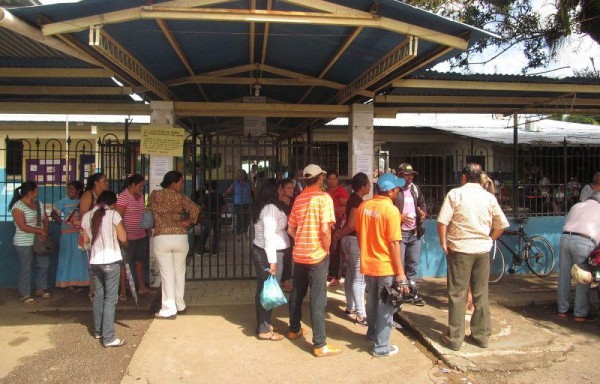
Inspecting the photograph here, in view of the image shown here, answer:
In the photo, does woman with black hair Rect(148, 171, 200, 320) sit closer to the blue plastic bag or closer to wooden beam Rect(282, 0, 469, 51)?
the blue plastic bag

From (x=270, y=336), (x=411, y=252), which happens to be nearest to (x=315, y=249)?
(x=270, y=336)

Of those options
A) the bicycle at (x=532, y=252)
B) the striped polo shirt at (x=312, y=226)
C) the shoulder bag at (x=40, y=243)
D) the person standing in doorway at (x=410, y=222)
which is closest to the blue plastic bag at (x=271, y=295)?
the striped polo shirt at (x=312, y=226)

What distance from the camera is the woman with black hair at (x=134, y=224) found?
6.34 m

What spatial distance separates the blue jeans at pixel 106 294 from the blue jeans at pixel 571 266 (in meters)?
5.04

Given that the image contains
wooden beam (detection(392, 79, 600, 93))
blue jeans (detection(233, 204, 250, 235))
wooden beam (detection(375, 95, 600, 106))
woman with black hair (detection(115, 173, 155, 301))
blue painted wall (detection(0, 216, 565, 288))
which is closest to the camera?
woman with black hair (detection(115, 173, 155, 301))

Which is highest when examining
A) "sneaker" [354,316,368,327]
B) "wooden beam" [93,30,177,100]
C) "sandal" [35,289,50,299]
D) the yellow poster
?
"wooden beam" [93,30,177,100]

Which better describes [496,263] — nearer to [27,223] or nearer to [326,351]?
[326,351]

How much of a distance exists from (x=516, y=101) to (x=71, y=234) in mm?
7003

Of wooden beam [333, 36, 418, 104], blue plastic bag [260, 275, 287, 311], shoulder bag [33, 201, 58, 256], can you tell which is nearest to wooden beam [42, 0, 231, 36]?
wooden beam [333, 36, 418, 104]

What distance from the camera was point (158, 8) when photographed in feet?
14.3

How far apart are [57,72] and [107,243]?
256cm

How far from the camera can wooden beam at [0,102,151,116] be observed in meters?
7.65

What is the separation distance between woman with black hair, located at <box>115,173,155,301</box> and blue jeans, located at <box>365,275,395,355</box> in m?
3.18

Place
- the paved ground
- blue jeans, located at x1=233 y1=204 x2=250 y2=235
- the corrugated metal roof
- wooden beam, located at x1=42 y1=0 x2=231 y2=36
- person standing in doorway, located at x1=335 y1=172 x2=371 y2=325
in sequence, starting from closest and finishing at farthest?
the paved ground < wooden beam, located at x1=42 y1=0 x2=231 y2=36 < person standing in doorway, located at x1=335 y1=172 x2=371 y2=325 < blue jeans, located at x1=233 y1=204 x2=250 y2=235 < the corrugated metal roof
